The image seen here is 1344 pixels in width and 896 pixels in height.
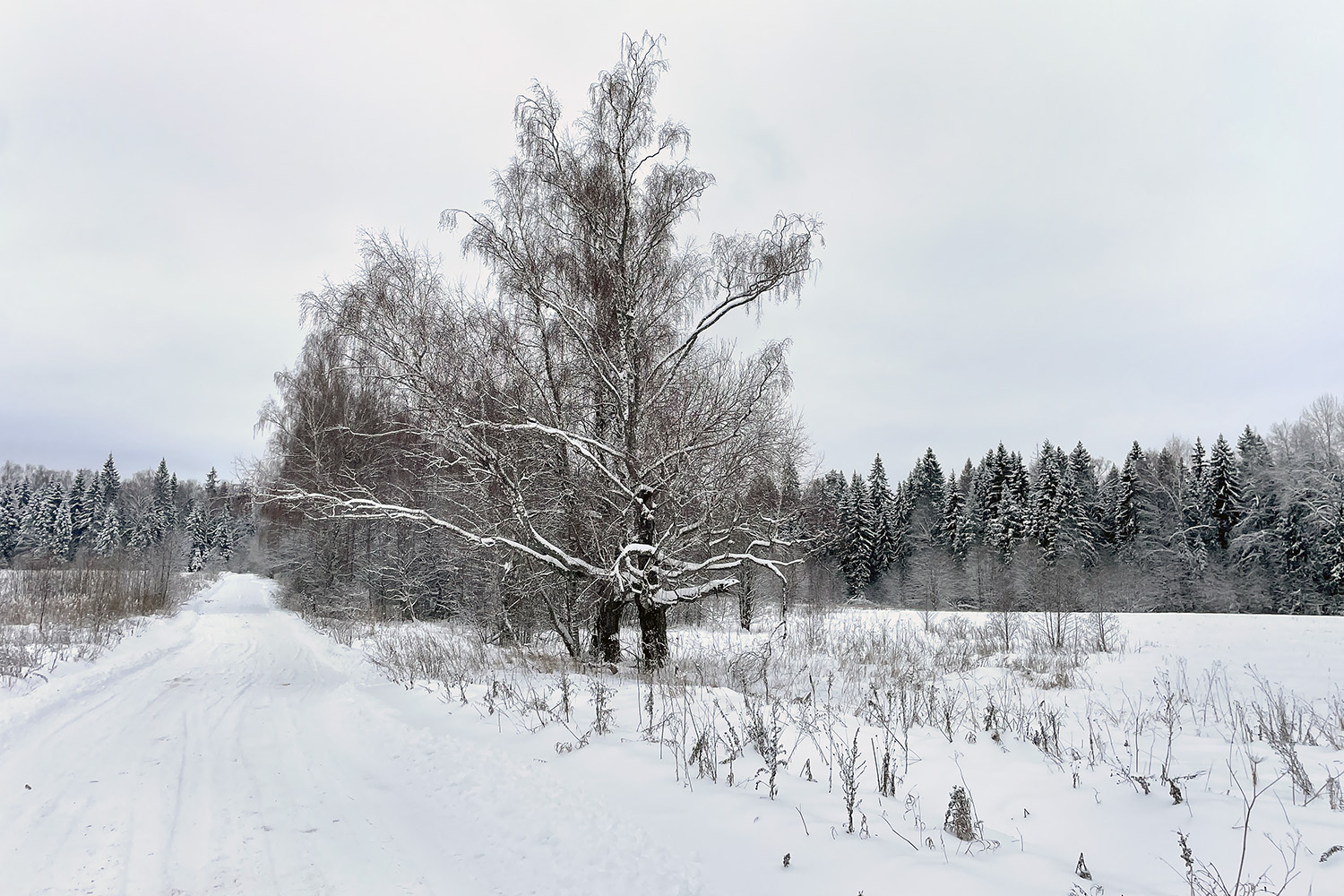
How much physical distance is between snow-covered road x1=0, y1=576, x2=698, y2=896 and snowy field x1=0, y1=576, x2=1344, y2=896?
21mm

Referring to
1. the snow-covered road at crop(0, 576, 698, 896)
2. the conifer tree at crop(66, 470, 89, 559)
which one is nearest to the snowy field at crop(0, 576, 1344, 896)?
the snow-covered road at crop(0, 576, 698, 896)

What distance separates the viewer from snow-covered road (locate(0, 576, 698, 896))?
3.13 metres

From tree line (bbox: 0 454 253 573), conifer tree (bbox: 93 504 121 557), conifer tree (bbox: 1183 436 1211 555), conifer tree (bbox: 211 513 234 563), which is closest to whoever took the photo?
conifer tree (bbox: 1183 436 1211 555)

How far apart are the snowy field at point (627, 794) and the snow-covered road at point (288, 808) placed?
2cm

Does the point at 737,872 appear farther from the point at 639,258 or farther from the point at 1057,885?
the point at 639,258

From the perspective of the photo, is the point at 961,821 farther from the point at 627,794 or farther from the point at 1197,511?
the point at 1197,511

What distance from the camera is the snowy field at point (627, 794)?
2.94m

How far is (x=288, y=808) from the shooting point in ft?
13.3

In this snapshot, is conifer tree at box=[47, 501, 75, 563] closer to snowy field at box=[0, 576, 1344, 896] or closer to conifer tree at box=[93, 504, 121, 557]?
conifer tree at box=[93, 504, 121, 557]

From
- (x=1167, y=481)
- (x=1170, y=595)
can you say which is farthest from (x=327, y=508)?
(x=1167, y=481)

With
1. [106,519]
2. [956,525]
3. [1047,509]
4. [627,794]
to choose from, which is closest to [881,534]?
[956,525]

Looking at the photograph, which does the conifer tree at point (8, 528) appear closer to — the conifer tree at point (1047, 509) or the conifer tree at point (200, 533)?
the conifer tree at point (200, 533)

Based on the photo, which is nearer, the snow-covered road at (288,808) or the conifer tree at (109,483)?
the snow-covered road at (288,808)

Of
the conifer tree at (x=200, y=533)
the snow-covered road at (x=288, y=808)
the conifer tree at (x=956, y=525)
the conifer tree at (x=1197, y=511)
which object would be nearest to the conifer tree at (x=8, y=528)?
the conifer tree at (x=200, y=533)
